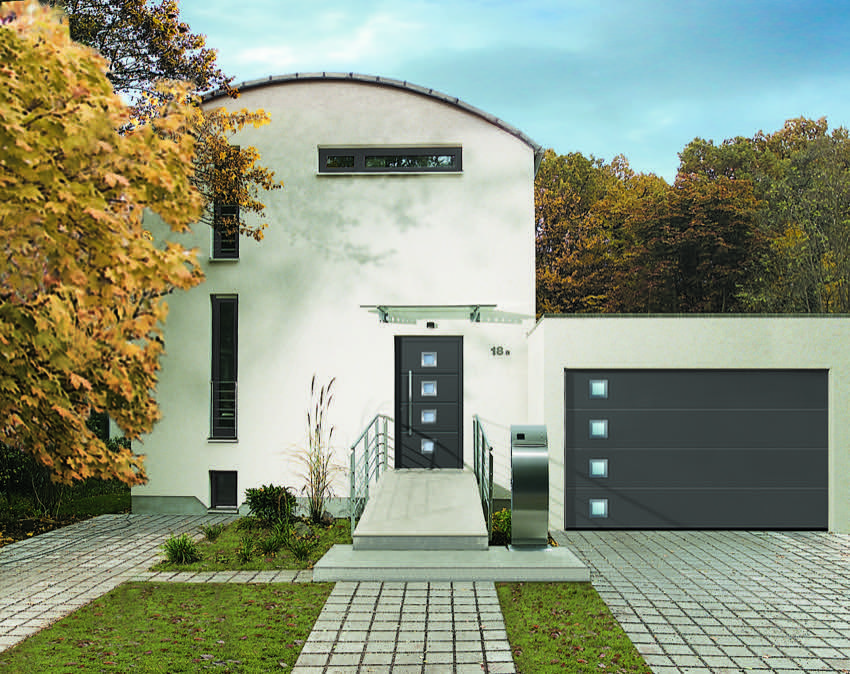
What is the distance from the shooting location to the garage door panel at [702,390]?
10.5 metres

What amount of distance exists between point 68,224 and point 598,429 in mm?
7577

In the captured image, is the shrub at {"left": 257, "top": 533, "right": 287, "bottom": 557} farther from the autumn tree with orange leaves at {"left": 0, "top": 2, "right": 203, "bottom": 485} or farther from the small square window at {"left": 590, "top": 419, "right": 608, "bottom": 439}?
the small square window at {"left": 590, "top": 419, "right": 608, "bottom": 439}

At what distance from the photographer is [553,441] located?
1031cm

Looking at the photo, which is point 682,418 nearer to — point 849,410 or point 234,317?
point 849,410

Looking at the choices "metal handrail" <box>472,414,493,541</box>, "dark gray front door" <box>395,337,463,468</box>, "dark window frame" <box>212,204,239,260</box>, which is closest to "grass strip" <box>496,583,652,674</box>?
"metal handrail" <box>472,414,493,541</box>

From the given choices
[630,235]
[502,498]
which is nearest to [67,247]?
[502,498]

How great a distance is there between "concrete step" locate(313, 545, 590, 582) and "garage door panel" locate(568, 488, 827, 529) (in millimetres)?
2719

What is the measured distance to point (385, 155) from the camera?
40.0ft

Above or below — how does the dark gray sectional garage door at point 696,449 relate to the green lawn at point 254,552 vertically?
above

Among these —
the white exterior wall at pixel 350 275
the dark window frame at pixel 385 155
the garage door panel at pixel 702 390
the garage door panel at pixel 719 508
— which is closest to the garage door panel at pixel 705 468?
the garage door panel at pixel 719 508

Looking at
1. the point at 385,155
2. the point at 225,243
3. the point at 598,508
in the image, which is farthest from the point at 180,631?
the point at 385,155

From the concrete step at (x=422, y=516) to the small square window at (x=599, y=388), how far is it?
2.19m

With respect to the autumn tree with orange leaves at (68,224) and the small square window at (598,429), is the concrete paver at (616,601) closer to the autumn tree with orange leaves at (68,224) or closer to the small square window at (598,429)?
the small square window at (598,429)

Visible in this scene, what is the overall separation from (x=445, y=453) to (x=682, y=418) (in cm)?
376
